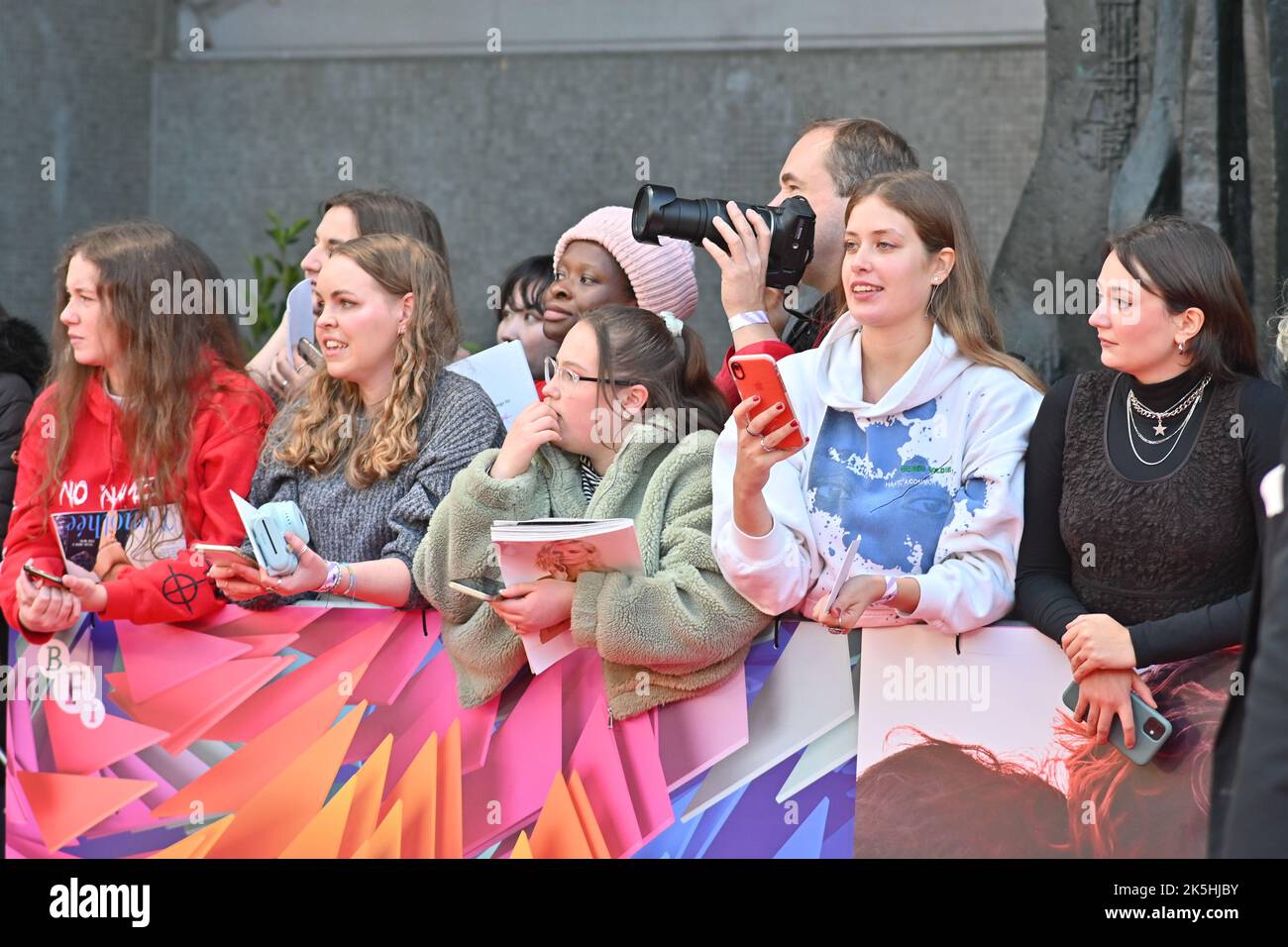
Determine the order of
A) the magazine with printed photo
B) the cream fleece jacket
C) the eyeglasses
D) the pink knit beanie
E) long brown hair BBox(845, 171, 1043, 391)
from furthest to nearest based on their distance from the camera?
the pink knit beanie
the magazine with printed photo
the eyeglasses
long brown hair BBox(845, 171, 1043, 391)
the cream fleece jacket

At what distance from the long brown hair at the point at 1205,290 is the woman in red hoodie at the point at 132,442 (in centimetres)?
191

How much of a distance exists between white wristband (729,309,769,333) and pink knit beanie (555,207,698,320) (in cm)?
46

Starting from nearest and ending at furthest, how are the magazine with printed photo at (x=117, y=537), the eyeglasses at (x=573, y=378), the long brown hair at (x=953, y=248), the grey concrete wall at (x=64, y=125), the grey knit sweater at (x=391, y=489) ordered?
the long brown hair at (x=953, y=248)
the eyeglasses at (x=573, y=378)
the grey knit sweater at (x=391, y=489)
the magazine with printed photo at (x=117, y=537)
the grey concrete wall at (x=64, y=125)

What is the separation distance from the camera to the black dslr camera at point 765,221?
3.61 m

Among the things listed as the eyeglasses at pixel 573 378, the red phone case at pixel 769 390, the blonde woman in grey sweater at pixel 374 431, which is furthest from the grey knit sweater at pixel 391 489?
the red phone case at pixel 769 390

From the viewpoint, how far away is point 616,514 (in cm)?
331

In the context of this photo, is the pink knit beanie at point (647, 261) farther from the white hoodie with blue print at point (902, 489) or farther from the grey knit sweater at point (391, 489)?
the white hoodie with blue print at point (902, 489)

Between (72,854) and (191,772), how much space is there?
312 mm

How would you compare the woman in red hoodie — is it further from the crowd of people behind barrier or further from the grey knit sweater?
the grey knit sweater

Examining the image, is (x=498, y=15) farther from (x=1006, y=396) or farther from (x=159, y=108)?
(x=1006, y=396)

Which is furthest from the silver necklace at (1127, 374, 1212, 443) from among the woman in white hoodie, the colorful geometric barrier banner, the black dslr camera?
the black dslr camera

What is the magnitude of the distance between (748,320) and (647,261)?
558mm

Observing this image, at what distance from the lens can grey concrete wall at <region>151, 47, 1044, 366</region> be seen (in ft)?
23.9

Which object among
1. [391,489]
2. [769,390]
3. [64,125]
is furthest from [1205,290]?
[64,125]
